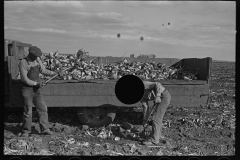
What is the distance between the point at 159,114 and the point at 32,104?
290cm

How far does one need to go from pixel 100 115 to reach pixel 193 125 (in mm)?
2560

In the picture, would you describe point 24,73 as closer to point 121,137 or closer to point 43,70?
point 43,70

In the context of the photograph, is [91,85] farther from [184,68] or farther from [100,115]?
[184,68]

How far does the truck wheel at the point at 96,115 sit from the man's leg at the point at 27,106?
3.81 feet

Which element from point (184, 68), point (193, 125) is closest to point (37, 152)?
point (193, 125)

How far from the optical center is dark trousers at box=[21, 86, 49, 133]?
21.2 feet

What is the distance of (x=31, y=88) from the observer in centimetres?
646

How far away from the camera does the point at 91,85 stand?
6652mm

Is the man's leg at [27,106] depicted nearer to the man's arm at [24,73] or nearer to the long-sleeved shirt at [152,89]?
the man's arm at [24,73]

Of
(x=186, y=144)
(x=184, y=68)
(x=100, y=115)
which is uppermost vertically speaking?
(x=184, y=68)

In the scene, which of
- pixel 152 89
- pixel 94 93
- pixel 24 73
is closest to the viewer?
pixel 152 89

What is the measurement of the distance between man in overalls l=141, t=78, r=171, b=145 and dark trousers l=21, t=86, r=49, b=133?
2.32 meters

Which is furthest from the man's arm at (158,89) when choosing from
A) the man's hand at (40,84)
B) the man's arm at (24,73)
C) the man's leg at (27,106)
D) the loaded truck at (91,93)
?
the man's leg at (27,106)

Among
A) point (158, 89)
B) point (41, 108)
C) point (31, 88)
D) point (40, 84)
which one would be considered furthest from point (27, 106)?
point (158, 89)
